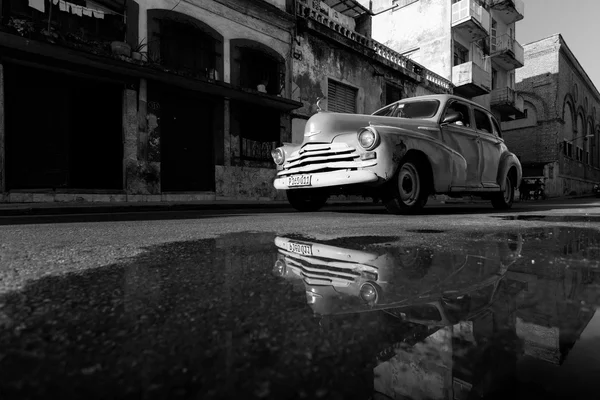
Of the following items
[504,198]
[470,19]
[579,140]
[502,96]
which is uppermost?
[470,19]

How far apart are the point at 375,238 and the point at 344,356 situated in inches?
60.7

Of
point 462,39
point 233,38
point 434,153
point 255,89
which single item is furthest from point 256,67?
point 462,39

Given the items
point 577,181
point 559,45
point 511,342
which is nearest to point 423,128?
point 511,342

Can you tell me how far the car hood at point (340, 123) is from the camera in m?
4.68

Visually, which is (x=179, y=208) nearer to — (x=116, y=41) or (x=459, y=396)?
(x=116, y=41)

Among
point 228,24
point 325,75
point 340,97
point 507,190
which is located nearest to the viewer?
point 507,190

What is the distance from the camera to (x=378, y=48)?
15.0m

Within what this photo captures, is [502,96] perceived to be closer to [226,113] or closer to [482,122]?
[226,113]

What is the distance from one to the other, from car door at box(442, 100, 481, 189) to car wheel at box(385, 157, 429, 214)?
0.73 metres

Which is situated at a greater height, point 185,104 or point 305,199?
point 185,104

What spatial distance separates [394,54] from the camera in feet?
52.0

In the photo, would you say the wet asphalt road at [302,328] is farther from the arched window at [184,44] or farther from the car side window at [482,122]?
the arched window at [184,44]

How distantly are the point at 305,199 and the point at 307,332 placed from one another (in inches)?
192

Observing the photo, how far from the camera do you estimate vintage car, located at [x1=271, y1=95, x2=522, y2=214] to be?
13.7ft
